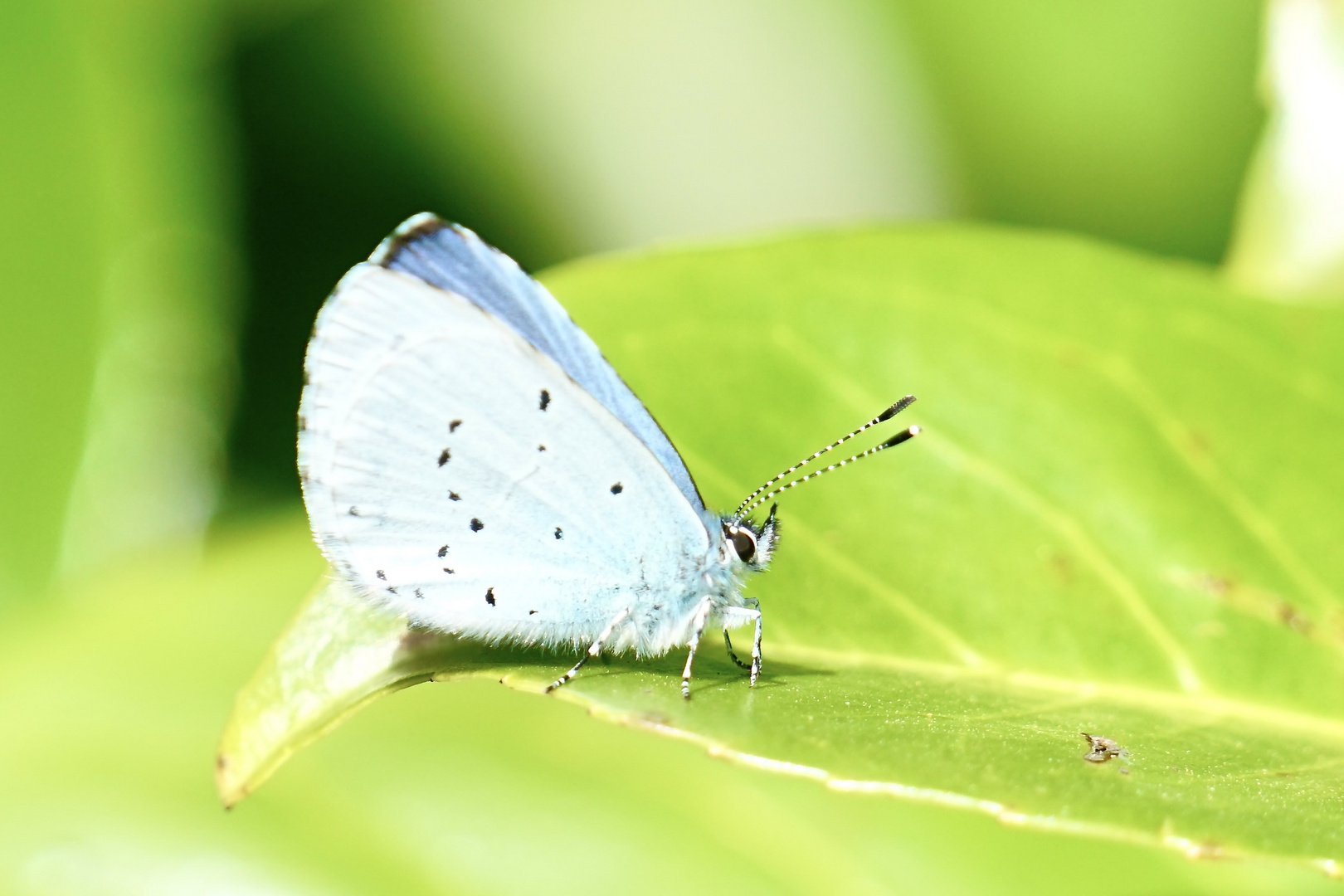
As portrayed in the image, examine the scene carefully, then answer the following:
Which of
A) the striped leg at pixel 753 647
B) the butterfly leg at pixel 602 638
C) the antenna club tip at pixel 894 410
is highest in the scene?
the antenna club tip at pixel 894 410

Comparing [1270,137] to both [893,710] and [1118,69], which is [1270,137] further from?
[893,710]

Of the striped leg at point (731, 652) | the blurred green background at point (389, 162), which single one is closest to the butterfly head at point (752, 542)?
the striped leg at point (731, 652)

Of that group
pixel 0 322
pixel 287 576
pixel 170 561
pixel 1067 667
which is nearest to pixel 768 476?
pixel 1067 667

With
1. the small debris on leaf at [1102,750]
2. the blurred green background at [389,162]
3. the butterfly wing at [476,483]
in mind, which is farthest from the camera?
the blurred green background at [389,162]

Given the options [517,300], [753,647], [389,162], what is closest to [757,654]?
[753,647]

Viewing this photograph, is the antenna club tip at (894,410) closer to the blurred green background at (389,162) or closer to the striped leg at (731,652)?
the striped leg at (731,652)

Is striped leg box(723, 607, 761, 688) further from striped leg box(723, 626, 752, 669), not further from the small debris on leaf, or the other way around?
the small debris on leaf
